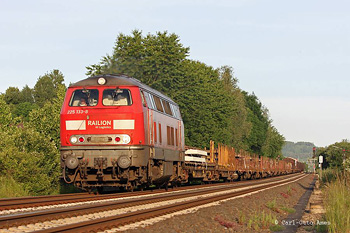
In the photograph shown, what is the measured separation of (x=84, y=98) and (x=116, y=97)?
1171mm

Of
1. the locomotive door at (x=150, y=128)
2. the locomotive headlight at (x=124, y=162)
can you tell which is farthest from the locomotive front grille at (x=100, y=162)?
the locomotive door at (x=150, y=128)

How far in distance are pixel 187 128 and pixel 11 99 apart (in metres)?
61.2

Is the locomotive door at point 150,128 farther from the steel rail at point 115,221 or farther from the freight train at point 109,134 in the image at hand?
the steel rail at point 115,221

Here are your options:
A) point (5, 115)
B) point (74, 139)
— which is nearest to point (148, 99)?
point (74, 139)

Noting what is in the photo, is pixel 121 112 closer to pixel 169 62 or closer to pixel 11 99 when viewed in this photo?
pixel 169 62

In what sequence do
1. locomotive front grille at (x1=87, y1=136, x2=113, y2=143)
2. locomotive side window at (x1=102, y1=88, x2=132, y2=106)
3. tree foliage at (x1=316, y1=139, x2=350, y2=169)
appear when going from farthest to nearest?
tree foliage at (x1=316, y1=139, x2=350, y2=169)
locomotive side window at (x1=102, y1=88, x2=132, y2=106)
locomotive front grille at (x1=87, y1=136, x2=113, y2=143)

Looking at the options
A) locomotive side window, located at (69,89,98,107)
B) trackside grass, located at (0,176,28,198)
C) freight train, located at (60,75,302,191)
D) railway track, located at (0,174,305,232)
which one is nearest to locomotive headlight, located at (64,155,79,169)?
freight train, located at (60,75,302,191)

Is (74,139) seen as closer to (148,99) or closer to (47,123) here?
(148,99)

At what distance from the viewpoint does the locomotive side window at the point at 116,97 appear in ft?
58.7

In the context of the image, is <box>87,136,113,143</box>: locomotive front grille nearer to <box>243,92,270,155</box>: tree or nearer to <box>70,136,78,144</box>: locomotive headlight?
<box>70,136,78,144</box>: locomotive headlight

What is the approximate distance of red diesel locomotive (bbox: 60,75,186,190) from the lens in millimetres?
17141

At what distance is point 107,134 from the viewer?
17.3 metres

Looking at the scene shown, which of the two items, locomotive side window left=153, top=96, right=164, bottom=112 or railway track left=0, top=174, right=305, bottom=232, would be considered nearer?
railway track left=0, top=174, right=305, bottom=232

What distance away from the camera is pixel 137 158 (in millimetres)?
17312
